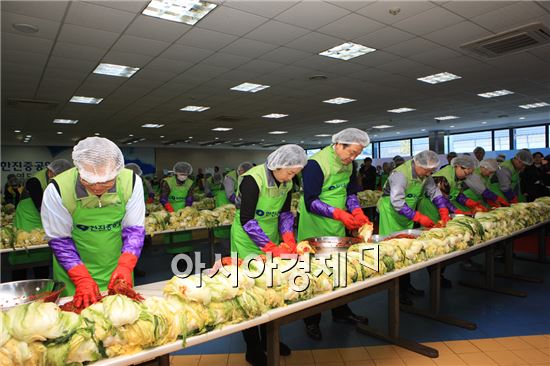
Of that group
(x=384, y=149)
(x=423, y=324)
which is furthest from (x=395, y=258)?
(x=384, y=149)

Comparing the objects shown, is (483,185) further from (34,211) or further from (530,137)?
(530,137)

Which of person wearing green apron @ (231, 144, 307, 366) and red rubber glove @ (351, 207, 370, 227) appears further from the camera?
red rubber glove @ (351, 207, 370, 227)

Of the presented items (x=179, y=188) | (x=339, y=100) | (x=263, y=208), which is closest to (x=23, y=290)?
(x=263, y=208)

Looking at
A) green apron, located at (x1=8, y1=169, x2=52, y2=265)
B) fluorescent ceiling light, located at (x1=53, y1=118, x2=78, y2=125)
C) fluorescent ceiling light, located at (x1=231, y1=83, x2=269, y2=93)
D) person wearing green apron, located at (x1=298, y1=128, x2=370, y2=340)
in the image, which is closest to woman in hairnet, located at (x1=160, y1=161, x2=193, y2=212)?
green apron, located at (x1=8, y1=169, x2=52, y2=265)

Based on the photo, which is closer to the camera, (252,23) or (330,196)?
(330,196)

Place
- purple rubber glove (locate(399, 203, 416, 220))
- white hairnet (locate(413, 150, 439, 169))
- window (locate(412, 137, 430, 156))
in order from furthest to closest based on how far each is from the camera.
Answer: window (locate(412, 137, 430, 156)) → white hairnet (locate(413, 150, 439, 169)) → purple rubber glove (locate(399, 203, 416, 220))

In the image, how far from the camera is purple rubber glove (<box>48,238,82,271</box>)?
7.29 feet

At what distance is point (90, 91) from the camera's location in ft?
27.7

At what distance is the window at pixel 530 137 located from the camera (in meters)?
16.2

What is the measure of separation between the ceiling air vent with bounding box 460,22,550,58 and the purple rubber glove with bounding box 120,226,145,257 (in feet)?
A: 18.2

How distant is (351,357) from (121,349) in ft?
7.53

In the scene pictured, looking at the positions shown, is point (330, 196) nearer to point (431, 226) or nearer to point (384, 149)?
point (431, 226)

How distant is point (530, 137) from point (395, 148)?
667 centimetres

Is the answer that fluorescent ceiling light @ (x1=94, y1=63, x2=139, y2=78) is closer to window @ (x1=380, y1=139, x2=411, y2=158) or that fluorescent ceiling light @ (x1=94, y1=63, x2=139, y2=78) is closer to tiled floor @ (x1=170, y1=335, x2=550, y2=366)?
tiled floor @ (x1=170, y1=335, x2=550, y2=366)
